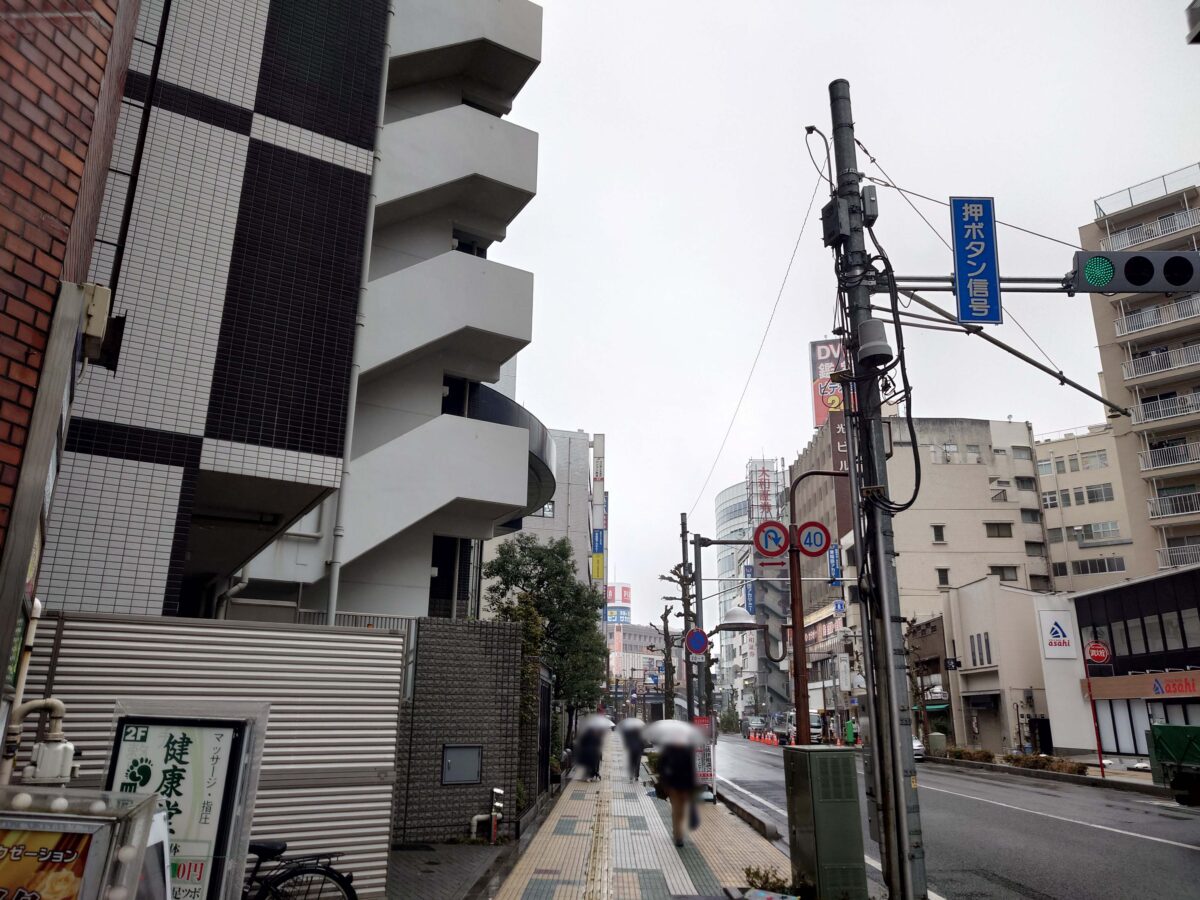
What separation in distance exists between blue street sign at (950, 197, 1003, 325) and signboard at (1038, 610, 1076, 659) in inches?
1833

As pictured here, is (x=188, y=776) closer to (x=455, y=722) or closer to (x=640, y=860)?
(x=640, y=860)

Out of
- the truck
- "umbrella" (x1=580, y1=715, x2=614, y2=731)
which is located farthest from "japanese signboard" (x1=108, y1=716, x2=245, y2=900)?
the truck

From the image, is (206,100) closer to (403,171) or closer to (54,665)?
(403,171)

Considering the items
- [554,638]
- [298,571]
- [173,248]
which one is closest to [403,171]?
[173,248]

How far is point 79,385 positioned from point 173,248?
2.76m

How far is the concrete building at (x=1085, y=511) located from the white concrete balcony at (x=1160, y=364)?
69.7ft

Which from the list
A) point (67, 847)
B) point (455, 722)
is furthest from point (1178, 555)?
point (67, 847)

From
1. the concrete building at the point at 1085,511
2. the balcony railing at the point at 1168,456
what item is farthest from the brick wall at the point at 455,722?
the concrete building at the point at 1085,511

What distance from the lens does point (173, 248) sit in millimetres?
13414

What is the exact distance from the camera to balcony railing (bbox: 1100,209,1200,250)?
53625mm

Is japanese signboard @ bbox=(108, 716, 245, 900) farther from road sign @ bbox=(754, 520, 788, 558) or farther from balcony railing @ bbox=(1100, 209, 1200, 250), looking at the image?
balcony railing @ bbox=(1100, 209, 1200, 250)

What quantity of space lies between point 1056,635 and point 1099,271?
46.8 metres

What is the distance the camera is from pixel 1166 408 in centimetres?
5456

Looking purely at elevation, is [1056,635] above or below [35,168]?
above
